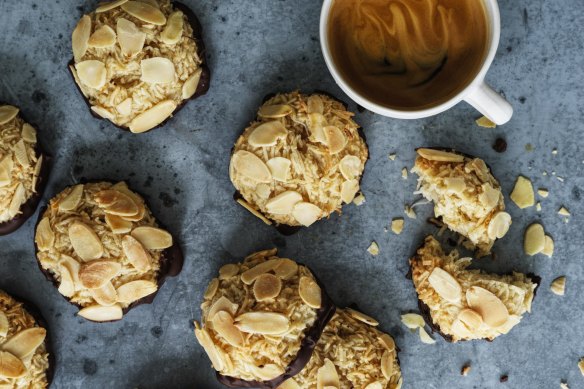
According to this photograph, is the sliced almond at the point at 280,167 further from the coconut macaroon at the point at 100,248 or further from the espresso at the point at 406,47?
the coconut macaroon at the point at 100,248

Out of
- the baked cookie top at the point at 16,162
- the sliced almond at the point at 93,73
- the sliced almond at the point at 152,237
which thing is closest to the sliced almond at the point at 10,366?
the baked cookie top at the point at 16,162

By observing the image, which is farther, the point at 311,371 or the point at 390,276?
the point at 390,276

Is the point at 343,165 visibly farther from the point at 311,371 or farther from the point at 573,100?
the point at 573,100

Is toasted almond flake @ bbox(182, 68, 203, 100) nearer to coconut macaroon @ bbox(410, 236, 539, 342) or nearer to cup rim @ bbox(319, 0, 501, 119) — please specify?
cup rim @ bbox(319, 0, 501, 119)

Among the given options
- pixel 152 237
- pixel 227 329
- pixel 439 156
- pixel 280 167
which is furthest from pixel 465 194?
pixel 152 237

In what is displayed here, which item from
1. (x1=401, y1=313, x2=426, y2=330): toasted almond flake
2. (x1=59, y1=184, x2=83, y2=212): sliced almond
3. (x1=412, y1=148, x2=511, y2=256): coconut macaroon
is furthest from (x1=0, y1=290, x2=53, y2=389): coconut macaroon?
(x1=412, y1=148, x2=511, y2=256): coconut macaroon

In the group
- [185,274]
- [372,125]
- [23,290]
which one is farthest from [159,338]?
[372,125]
